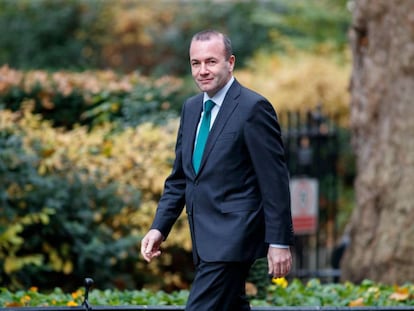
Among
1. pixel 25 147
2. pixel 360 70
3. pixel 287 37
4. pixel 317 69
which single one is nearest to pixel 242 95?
pixel 25 147

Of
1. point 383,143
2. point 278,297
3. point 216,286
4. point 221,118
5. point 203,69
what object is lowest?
point 278,297

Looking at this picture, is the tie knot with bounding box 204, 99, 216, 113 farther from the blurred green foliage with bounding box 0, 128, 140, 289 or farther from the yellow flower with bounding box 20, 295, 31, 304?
the blurred green foliage with bounding box 0, 128, 140, 289

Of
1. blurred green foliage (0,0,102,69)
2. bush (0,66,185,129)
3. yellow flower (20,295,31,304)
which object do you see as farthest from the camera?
blurred green foliage (0,0,102,69)

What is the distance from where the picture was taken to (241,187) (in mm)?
4129

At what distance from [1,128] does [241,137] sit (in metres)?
3.63

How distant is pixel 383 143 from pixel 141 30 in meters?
11.0

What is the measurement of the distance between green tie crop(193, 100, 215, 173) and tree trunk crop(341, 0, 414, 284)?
3.52m

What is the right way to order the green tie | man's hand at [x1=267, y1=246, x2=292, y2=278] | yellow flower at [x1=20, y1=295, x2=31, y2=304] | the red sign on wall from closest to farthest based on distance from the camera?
man's hand at [x1=267, y1=246, x2=292, y2=278]
the green tie
yellow flower at [x1=20, y1=295, x2=31, y2=304]
the red sign on wall

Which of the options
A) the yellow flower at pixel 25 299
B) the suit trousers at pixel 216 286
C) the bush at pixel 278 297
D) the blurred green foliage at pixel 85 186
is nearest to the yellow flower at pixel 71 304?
the bush at pixel 278 297

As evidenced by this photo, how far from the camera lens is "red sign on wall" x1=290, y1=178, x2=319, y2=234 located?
9172 mm

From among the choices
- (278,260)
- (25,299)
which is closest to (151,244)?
(278,260)

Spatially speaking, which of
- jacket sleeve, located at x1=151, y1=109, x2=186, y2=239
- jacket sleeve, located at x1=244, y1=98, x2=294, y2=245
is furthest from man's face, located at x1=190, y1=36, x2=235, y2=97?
jacket sleeve, located at x1=151, y1=109, x2=186, y2=239

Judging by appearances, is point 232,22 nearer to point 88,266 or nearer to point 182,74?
point 182,74

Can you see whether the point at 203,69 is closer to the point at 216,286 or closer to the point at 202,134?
the point at 202,134
